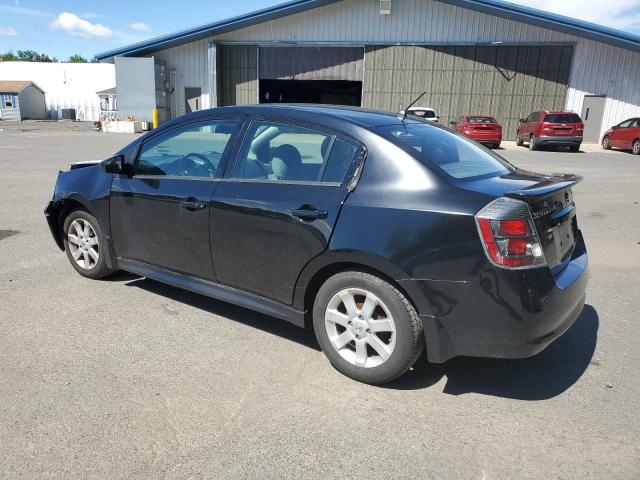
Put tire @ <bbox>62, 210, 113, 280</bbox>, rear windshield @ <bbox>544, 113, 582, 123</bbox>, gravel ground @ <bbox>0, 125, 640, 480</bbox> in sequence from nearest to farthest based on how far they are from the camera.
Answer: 1. gravel ground @ <bbox>0, 125, 640, 480</bbox>
2. tire @ <bbox>62, 210, 113, 280</bbox>
3. rear windshield @ <bbox>544, 113, 582, 123</bbox>

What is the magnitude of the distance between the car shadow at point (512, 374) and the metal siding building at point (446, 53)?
2801 cm

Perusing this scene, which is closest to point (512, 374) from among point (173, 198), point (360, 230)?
point (360, 230)

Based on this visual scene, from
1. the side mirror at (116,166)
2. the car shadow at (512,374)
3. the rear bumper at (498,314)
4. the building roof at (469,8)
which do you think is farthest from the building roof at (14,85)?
→ the rear bumper at (498,314)

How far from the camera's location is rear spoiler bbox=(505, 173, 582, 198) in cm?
276

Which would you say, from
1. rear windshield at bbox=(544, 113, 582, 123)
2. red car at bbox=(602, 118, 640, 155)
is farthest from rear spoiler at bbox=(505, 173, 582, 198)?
red car at bbox=(602, 118, 640, 155)

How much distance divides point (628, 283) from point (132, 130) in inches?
1222

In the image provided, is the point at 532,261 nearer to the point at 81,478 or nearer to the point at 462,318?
the point at 462,318

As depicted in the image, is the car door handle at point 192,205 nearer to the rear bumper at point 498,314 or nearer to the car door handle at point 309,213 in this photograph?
the car door handle at point 309,213

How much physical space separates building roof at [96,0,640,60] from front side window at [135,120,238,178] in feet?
91.2

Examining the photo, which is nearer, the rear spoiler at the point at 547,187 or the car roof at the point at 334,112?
→ the rear spoiler at the point at 547,187

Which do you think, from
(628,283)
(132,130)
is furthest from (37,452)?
(132,130)

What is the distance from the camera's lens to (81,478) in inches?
89.7

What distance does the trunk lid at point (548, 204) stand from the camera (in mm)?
2799

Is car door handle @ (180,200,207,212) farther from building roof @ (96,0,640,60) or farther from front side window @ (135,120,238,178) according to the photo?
building roof @ (96,0,640,60)
